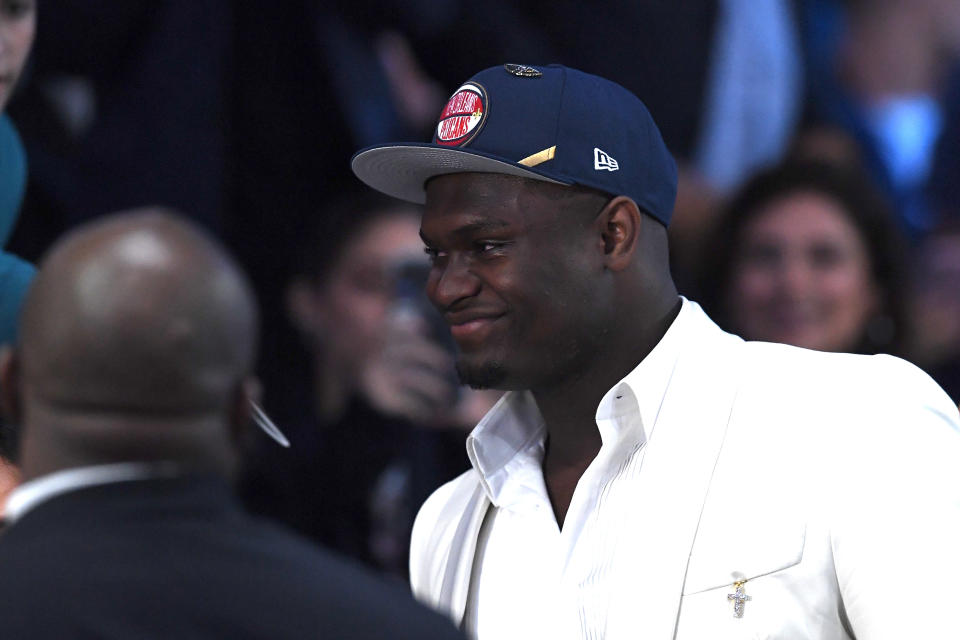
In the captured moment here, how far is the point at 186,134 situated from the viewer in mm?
3791

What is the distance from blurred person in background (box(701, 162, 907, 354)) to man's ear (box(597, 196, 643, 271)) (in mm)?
2223

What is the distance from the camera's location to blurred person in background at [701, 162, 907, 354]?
450 cm

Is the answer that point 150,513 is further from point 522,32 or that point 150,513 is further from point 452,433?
point 522,32

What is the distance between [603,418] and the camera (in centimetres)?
237

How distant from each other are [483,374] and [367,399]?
6.09 ft

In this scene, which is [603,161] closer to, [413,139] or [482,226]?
[482,226]

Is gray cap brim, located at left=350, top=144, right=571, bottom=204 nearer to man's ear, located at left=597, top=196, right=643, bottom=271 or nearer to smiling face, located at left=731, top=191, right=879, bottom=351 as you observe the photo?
man's ear, located at left=597, top=196, right=643, bottom=271

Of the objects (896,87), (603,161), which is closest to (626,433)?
(603,161)

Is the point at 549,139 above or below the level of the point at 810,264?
above

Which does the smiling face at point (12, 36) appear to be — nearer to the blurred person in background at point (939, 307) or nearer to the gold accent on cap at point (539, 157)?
the gold accent on cap at point (539, 157)

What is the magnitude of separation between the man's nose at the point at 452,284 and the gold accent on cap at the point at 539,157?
8.2 inches

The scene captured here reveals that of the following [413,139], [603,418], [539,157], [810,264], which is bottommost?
[810,264]

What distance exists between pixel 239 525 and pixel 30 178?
2558mm

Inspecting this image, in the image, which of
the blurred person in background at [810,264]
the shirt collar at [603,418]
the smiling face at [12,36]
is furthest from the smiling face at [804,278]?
the smiling face at [12,36]
